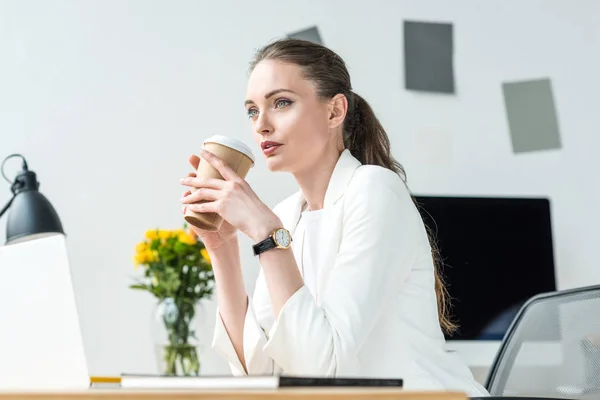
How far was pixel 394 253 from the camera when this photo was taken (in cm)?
119

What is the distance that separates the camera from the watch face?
3.61ft

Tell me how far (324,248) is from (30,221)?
904mm

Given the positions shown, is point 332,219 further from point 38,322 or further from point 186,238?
point 186,238

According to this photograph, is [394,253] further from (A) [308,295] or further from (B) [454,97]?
(B) [454,97]

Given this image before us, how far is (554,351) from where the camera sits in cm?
142

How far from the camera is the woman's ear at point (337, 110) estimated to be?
55.2 inches

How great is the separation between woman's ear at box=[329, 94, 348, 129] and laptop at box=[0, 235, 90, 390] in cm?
63

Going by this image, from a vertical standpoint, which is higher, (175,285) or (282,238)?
(282,238)

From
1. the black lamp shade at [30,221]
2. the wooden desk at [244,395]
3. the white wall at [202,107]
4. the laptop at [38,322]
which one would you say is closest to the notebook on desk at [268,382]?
the wooden desk at [244,395]

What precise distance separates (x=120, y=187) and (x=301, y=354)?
1999 millimetres

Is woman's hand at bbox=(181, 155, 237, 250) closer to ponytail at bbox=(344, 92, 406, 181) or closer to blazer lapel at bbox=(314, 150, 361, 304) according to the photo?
blazer lapel at bbox=(314, 150, 361, 304)

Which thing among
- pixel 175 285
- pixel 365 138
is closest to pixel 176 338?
pixel 175 285

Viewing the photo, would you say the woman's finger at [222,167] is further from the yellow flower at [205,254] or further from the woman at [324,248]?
the yellow flower at [205,254]

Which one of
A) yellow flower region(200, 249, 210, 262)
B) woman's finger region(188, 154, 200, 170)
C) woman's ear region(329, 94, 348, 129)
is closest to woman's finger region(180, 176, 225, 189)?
woman's finger region(188, 154, 200, 170)
